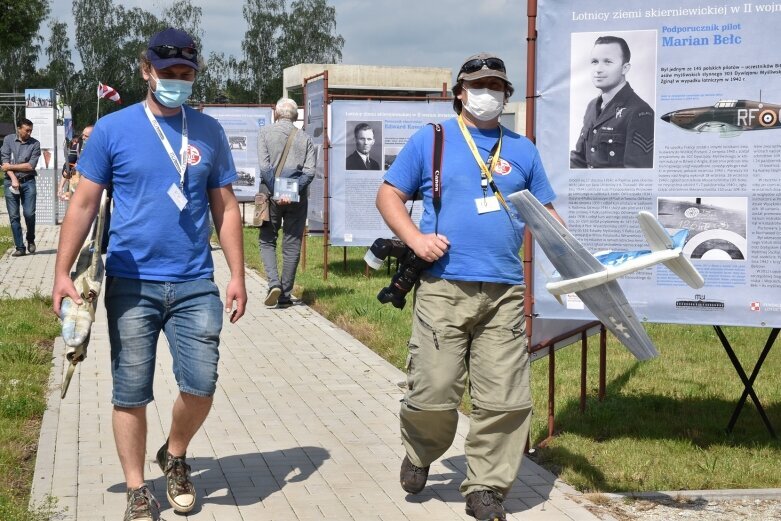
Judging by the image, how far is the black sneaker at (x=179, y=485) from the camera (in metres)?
4.82

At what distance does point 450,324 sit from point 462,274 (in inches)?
8.7

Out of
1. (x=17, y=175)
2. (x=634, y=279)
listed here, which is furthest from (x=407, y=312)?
(x=17, y=175)

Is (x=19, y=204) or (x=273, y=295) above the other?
(x=19, y=204)

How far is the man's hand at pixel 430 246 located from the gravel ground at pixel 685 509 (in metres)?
1.37

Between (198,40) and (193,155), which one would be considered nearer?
(193,155)

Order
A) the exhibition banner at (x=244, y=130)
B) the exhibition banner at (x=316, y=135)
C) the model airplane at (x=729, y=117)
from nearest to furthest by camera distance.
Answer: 1. the model airplane at (x=729, y=117)
2. the exhibition banner at (x=316, y=135)
3. the exhibition banner at (x=244, y=130)

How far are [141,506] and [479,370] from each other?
4.94 feet

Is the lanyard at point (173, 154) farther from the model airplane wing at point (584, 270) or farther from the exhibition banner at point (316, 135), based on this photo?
the exhibition banner at point (316, 135)

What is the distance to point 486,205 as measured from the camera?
4.77 metres

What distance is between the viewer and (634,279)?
5.64 metres

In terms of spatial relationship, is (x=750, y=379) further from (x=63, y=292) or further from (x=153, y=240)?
(x=63, y=292)

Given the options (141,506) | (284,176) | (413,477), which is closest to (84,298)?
(141,506)

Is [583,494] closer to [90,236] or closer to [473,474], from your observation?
[473,474]

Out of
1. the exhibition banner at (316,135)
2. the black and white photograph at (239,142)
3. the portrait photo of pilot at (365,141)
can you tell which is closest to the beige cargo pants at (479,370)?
the portrait photo of pilot at (365,141)
